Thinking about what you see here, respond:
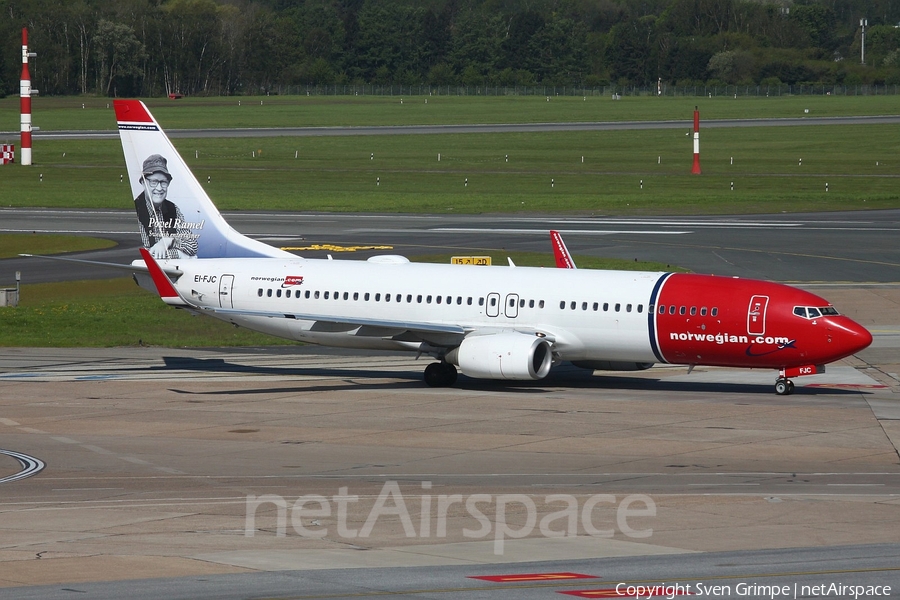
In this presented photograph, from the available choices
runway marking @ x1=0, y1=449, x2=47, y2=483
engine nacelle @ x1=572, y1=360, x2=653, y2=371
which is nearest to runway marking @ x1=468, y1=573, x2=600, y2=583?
runway marking @ x1=0, y1=449, x2=47, y2=483

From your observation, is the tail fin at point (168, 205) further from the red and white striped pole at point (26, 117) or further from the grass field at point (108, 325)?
the red and white striped pole at point (26, 117)

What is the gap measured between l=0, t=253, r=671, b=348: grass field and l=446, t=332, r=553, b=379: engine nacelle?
14.9 meters

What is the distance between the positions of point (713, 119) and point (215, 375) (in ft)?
533

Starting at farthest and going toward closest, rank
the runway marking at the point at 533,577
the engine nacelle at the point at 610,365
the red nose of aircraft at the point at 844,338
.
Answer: the engine nacelle at the point at 610,365 → the red nose of aircraft at the point at 844,338 → the runway marking at the point at 533,577

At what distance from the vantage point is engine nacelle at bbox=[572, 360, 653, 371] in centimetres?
4341

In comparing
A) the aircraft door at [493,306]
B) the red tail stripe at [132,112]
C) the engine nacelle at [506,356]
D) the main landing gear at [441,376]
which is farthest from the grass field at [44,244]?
the engine nacelle at [506,356]

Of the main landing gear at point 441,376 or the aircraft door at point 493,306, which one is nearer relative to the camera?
the aircraft door at point 493,306

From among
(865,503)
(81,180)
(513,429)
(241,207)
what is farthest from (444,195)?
(865,503)

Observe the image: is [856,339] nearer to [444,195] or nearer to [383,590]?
[383,590]

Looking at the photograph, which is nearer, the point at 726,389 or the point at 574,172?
the point at 726,389

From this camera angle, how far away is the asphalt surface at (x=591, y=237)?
232ft

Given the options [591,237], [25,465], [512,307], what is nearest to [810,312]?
[512,307]

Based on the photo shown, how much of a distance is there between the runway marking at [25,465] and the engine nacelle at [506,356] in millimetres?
15169

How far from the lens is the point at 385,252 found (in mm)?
75312
